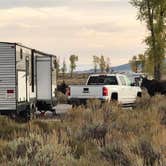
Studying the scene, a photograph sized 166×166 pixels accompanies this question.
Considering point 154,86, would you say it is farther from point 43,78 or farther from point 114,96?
point 43,78

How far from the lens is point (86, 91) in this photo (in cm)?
2752

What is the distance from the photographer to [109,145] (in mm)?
11914

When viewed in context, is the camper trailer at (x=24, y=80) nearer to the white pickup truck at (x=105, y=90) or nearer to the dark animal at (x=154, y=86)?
the white pickup truck at (x=105, y=90)

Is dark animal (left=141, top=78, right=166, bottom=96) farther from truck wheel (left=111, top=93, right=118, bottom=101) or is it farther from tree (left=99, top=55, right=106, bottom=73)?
tree (left=99, top=55, right=106, bottom=73)

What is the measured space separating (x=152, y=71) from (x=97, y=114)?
41390mm

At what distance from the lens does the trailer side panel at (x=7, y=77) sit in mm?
22125

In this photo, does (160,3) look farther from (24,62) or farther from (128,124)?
(128,124)

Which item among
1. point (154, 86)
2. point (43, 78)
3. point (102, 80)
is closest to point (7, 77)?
point (43, 78)

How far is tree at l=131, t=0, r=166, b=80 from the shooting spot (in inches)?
2115

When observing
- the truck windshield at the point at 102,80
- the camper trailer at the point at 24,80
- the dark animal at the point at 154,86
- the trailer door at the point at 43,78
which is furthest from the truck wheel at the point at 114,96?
the dark animal at the point at 154,86

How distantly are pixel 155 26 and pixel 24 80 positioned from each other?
31982 mm

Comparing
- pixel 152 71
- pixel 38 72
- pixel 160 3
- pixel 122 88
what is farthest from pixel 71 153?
pixel 152 71

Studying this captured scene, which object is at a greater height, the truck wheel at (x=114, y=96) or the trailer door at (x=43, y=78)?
the trailer door at (x=43, y=78)

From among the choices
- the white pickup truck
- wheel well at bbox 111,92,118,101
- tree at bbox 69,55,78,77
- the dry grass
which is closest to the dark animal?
the white pickup truck
